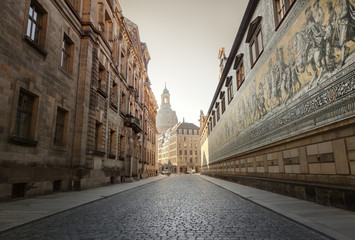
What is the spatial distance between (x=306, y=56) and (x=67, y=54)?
42.7 ft

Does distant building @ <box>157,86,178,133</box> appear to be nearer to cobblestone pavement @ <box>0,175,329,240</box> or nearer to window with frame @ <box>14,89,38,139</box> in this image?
window with frame @ <box>14,89,38,139</box>

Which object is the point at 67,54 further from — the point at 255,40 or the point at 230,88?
the point at 230,88

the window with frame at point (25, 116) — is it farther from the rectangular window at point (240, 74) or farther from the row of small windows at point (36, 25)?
the rectangular window at point (240, 74)

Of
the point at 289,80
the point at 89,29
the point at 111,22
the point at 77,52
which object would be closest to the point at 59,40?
the point at 77,52

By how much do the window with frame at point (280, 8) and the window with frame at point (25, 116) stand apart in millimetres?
12046

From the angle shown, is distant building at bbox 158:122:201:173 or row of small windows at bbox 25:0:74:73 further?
distant building at bbox 158:122:201:173

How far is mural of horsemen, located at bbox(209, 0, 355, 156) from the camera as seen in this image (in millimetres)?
6773

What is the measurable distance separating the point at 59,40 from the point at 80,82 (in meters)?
2.99

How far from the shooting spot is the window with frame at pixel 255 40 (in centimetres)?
1491

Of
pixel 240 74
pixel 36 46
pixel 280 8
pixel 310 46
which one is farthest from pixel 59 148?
pixel 240 74

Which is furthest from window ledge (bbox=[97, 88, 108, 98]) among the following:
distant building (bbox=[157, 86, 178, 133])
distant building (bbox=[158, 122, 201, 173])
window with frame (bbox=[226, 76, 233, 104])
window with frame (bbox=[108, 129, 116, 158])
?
distant building (bbox=[157, 86, 178, 133])

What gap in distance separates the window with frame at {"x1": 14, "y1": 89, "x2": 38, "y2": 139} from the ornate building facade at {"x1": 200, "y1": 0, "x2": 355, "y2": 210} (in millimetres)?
11355

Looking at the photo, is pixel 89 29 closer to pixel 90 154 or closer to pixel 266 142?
pixel 90 154

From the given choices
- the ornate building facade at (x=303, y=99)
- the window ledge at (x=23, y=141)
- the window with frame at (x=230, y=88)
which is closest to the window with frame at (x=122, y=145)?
the window with frame at (x=230, y=88)
